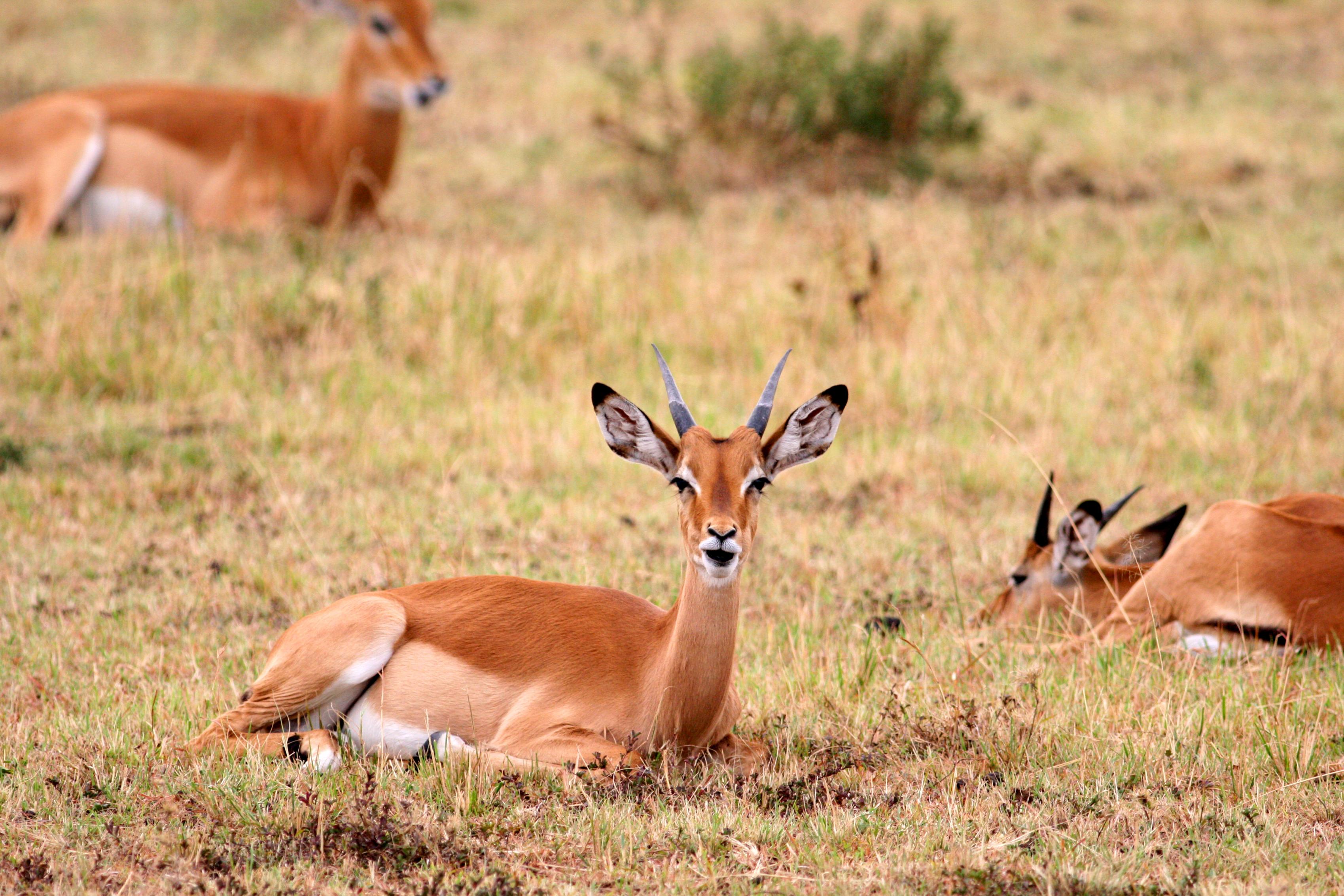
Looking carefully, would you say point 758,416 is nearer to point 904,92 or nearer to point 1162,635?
point 1162,635

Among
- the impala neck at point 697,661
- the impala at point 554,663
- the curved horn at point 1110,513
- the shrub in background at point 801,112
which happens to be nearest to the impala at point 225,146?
the shrub in background at point 801,112

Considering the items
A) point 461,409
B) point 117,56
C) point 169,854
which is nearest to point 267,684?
point 169,854

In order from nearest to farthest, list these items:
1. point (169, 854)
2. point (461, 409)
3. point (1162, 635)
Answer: point (169, 854) → point (1162, 635) → point (461, 409)

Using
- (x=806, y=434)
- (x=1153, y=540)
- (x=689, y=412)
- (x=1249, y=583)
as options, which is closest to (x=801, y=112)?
(x=1153, y=540)

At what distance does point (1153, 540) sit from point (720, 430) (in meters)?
2.57

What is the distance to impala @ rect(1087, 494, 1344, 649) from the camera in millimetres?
5656

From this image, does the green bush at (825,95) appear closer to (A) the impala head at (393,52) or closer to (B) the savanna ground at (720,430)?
(B) the savanna ground at (720,430)

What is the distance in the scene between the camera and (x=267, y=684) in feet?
15.9

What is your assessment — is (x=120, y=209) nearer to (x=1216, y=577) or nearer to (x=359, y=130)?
(x=359, y=130)

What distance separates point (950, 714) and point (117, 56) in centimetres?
1539

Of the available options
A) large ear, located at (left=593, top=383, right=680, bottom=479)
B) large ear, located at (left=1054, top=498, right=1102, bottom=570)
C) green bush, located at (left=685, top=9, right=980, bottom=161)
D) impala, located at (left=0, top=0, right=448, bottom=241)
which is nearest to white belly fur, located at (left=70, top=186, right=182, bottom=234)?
impala, located at (left=0, top=0, right=448, bottom=241)

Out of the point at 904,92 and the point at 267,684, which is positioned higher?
the point at 904,92

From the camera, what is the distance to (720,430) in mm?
8352

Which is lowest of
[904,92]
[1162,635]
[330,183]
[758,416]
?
[1162,635]
